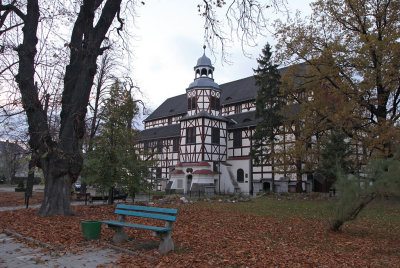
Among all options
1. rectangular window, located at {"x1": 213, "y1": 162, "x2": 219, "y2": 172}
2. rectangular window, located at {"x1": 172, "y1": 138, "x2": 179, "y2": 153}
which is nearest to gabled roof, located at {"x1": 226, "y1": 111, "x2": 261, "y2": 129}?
rectangular window, located at {"x1": 213, "y1": 162, "x2": 219, "y2": 172}

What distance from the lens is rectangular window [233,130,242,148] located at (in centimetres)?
3524

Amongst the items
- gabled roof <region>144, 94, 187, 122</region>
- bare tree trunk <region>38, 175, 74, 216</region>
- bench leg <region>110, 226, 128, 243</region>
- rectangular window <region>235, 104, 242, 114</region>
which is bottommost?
bench leg <region>110, 226, 128, 243</region>

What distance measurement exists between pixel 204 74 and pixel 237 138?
860 cm

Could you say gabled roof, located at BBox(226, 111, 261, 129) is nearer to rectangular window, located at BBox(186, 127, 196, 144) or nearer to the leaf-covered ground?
rectangular window, located at BBox(186, 127, 196, 144)

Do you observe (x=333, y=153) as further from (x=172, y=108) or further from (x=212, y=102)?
(x=172, y=108)

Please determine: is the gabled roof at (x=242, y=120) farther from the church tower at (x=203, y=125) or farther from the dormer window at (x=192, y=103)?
the dormer window at (x=192, y=103)

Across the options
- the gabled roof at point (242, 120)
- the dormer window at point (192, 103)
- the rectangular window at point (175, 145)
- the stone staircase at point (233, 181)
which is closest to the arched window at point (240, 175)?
the stone staircase at point (233, 181)

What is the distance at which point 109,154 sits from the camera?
16.0 metres

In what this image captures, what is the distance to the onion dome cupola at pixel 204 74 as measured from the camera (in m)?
36.3

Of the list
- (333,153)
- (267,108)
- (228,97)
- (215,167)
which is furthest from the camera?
(228,97)

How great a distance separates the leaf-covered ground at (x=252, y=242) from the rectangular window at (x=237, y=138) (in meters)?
24.3

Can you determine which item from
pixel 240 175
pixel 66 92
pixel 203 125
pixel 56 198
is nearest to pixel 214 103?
pixel 203 125

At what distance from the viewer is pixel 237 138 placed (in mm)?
35562

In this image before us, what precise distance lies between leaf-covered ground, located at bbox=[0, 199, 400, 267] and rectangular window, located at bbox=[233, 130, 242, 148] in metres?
24.3
